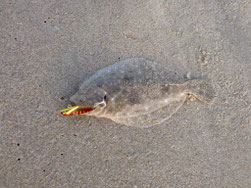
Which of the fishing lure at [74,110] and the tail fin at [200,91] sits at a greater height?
the fishing lure at [74,110]

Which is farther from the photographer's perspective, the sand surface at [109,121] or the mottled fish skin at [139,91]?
the mottled fish skin at [139,91]

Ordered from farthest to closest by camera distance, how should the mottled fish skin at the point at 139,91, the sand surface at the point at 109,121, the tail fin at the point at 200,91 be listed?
the tail fin at the point at 200,91
the mottled fish skin at the point at 139,91
the sand surface at the point at 109,121

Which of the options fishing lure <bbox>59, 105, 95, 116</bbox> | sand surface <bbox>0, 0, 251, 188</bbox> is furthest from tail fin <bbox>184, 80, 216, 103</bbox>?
fishing lure <bbox>59, 105, 95, 116</bbox>

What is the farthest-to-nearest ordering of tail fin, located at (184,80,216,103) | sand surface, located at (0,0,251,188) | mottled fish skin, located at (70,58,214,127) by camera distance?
1. tail fin, located at (184,80,216,103)
2. mottled fish skin, located at (70,58,214,127)
3. sand surface, located at (0,0,251,188)

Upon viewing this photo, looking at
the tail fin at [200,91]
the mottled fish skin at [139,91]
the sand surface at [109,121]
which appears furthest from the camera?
the tail fin at [200,91]

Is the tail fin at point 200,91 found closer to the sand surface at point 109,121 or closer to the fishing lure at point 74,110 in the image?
the sand surface at point 109,121

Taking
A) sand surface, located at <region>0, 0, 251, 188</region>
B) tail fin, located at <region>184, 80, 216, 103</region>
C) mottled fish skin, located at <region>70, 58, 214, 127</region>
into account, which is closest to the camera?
sand surface, located at <region>0, 0, 251, 188</region>

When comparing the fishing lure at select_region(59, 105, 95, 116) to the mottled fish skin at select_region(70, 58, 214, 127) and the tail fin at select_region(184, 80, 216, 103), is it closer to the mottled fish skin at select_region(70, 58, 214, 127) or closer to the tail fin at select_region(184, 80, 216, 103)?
the mottled fish skin at select_region(70, 58, 214, 127)

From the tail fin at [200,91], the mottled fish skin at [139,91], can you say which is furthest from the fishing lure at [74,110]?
the tail fin at [200,91]
